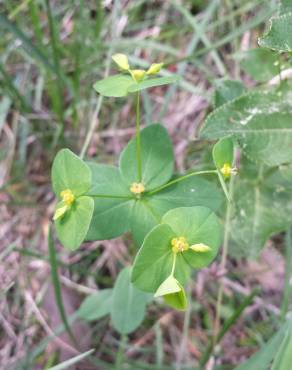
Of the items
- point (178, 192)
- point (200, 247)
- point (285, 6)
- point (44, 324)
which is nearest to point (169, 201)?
point (178, 192)

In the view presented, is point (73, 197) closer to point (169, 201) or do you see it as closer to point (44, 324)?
point (169, 201)

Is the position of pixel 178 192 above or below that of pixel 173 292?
above

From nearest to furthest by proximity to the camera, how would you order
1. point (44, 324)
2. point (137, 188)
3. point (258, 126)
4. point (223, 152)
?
point (223, 152)
point (137, 188)
point (258, 126)
point (44, 324)

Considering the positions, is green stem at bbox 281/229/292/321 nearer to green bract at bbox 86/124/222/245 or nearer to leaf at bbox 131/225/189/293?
green bract at bbox 86/124/222/245

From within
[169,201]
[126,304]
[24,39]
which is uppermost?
[24,39]

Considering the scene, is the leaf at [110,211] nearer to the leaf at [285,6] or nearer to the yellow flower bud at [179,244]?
the yellow flower bud at [179,244]

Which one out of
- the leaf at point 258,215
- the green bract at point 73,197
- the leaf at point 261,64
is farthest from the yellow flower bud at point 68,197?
the leaf at point 261,64

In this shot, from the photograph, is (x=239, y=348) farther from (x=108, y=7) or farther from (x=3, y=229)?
(x=108, y=7)
